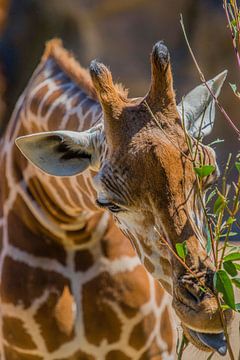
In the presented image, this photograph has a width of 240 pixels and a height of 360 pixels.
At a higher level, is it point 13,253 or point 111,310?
point 13,253

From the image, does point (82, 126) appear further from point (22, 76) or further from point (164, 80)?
point (22, 76)

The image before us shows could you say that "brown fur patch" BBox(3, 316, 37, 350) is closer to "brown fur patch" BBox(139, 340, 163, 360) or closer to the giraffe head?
"brown fur patch" BBox(139, 340, 163, 360)

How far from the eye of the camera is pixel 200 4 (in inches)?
234

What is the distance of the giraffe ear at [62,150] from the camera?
240 cm

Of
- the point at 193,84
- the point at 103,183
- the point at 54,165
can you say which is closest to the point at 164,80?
the point at 103,183

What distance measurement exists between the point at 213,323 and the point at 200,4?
14.1 ft

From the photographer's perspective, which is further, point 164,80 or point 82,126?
point 82,126

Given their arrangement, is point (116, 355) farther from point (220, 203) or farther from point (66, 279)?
point (220, 203)

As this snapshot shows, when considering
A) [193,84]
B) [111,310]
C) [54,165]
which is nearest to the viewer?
[54,165]

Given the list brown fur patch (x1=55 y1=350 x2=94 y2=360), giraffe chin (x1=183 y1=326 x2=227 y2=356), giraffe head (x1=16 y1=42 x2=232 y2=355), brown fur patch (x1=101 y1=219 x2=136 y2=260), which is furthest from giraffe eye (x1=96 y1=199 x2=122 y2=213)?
brown fur patch (x1=55 y1=350 x2=94 y2=360)

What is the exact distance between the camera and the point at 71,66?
2984 millimetres

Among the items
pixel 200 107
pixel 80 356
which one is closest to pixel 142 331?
pixel 80 356

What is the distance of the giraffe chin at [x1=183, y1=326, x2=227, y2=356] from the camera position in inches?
76.3

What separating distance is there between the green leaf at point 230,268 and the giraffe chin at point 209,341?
0.27 m
